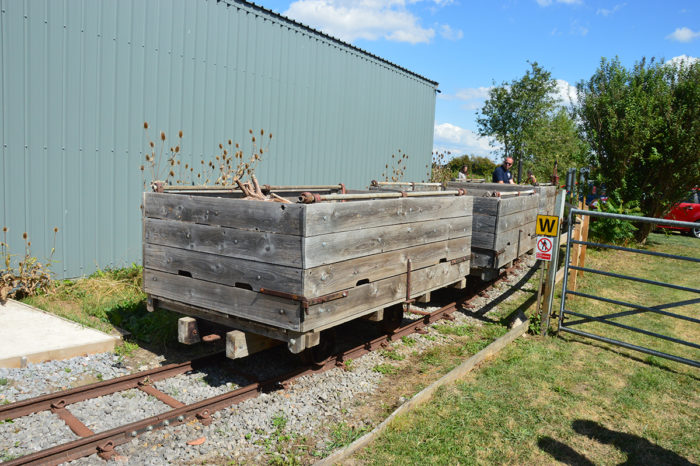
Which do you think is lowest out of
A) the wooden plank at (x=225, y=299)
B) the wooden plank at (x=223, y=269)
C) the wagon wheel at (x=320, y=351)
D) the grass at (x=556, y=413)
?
the grass at (x=556, y=413)

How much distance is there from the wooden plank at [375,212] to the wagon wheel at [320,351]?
1316 mm

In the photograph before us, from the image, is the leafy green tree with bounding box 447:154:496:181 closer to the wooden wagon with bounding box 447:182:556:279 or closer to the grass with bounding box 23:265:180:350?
the wooden wagon with bounding box 447:182:556:279

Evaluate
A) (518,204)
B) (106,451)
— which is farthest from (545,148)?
(106,451)

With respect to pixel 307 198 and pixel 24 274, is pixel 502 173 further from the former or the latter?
pixel 24 274

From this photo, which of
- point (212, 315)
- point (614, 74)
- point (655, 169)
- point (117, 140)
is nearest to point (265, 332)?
point (212, 315)

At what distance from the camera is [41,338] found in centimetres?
560

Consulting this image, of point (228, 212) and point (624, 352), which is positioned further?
point (624, 352)

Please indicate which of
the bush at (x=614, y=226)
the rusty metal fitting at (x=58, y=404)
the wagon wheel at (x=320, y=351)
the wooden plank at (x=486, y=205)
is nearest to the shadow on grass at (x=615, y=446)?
the wagon wheel at (x=320, y=351)

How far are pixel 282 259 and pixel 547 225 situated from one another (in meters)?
4.16

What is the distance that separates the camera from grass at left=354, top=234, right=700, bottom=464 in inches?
164

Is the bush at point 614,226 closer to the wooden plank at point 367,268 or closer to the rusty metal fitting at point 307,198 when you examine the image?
the wooden plank at point 367,268

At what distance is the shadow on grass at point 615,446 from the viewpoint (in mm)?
4186

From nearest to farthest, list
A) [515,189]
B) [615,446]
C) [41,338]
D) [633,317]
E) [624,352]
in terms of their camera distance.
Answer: [615,446], [41,338], [624,352], [633,317], [515,189]

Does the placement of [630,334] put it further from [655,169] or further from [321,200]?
[655,169]
